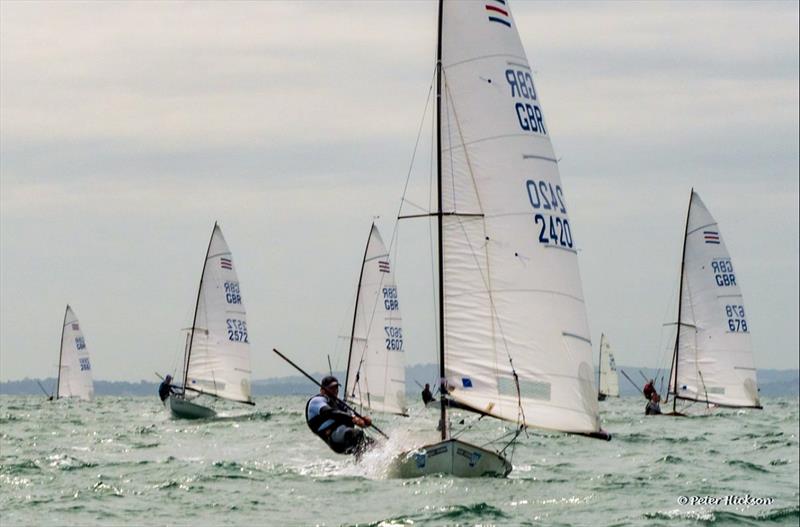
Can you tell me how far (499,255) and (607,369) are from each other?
72.7m

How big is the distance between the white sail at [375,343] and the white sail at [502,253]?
2020 centimetres

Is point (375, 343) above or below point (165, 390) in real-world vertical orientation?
above

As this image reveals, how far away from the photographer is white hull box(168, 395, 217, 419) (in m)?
42.9

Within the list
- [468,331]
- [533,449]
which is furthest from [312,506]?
[533,449]

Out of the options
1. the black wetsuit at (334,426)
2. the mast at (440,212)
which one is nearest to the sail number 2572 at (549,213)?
the mast at (440,212)

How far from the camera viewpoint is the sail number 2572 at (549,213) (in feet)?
66.4

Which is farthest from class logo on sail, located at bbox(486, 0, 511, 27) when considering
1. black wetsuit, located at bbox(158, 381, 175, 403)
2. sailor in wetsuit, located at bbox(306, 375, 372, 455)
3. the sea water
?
black wetsuit, located at bbox(158, 381, 175, 403)

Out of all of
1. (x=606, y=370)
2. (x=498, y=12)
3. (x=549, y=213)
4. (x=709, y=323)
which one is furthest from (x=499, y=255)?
(x=606, y=370)

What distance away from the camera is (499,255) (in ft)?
65.8

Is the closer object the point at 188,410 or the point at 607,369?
the point at 188,410

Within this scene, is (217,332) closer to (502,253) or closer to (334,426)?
(334,426)

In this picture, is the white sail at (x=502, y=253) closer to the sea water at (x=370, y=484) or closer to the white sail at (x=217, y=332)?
the sea water at (x=370, y=484)

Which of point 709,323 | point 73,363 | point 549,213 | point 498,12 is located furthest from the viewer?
point 73,363

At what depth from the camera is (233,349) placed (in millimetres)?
46750
